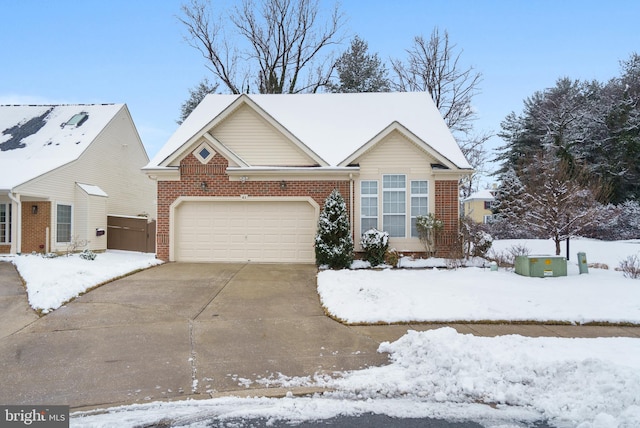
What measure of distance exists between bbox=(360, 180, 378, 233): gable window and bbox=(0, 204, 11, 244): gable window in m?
15.3

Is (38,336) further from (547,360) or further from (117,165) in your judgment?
(117,165)

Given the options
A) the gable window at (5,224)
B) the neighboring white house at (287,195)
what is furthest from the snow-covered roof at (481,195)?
the gable window at (5,224)

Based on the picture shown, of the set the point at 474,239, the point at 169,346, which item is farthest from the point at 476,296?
the point at 169,346

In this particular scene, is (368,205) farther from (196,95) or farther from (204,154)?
(196,95)

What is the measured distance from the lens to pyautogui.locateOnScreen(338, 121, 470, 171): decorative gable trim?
513 inches

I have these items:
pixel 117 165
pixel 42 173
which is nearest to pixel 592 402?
pixel 42 173

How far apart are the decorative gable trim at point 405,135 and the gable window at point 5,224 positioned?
14730 mm

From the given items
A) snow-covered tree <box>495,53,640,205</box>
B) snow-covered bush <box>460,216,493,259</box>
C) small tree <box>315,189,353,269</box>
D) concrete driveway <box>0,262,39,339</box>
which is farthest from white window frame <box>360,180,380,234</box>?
snow-covered tree <box>495,53,640,205</box>

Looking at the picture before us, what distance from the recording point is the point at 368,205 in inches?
534

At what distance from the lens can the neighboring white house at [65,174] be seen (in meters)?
16.6

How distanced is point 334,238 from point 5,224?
48.8 feet

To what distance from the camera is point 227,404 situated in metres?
4.07

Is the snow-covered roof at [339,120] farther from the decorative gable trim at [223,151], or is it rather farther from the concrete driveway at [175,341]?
the concrete driveway at [175,341]

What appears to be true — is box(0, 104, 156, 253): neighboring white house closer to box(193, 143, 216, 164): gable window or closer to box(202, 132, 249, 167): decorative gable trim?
box(193, 143, 216, 164): gable window
